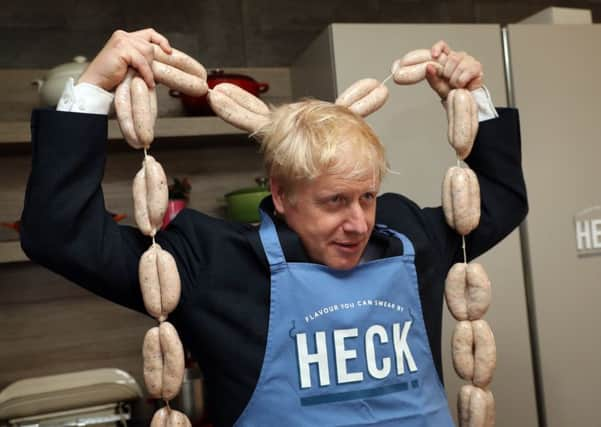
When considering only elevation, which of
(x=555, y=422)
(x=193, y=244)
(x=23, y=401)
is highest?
(x=193, y=244)

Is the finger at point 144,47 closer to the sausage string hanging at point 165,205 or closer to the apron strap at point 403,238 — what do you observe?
the sausage string hanging at point 165,205

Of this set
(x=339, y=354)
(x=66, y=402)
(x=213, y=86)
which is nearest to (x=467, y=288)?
(x=339, y=354)

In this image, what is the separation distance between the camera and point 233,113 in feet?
3.49

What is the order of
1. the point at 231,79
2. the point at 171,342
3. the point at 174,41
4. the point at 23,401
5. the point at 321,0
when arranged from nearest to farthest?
the point at 171,342 < the point at 23,401 < the point at 231,79 < the point at 174,41 < the point at 321,0

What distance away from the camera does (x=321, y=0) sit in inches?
85.1

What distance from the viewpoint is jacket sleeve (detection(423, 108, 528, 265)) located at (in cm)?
121

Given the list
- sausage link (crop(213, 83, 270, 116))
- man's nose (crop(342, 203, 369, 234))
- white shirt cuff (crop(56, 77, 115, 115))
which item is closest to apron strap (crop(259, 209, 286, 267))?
man's nose (crop(342, 203, 369, 234))

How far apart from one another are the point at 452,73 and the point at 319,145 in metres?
0.38

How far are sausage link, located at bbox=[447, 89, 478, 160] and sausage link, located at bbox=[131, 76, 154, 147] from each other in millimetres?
571

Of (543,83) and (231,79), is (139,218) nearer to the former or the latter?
(231,79)

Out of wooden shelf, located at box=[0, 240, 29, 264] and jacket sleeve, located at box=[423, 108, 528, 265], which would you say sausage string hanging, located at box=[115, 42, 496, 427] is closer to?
jacket sleeve, located at box=[423, 108, 528, 265]

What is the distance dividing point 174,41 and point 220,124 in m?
0.43

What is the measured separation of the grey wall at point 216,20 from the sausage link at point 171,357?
1263 mm

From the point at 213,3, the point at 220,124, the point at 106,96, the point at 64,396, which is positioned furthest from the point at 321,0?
the point at 64,396
